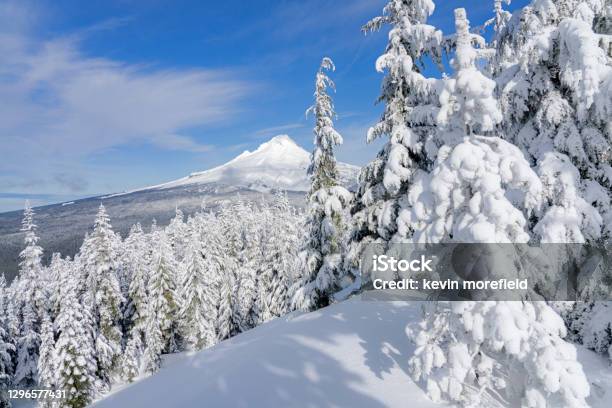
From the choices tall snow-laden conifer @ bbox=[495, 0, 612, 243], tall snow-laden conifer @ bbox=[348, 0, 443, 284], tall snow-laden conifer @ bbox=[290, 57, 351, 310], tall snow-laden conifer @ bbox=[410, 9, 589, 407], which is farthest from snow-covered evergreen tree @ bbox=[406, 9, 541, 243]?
tall snow-laden conifer @ bbox=[290, 57, 351, 310]

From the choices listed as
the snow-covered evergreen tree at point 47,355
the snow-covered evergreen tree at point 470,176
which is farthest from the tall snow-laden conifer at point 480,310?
the snow-covered evergreen tree at point 47,355

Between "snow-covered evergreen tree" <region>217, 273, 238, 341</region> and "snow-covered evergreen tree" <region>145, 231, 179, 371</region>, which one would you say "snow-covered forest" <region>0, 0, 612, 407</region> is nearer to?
"snow-covered evergreen tree" <region>145, 231, 179, 371</region>

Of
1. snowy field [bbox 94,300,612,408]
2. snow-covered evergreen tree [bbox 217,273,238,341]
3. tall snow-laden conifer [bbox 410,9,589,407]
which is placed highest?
tall snow-laden conifer [bbox 410,9,589,407]

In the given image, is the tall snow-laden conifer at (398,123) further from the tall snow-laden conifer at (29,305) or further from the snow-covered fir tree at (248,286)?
the tall snow-laden conifer at (29,305)

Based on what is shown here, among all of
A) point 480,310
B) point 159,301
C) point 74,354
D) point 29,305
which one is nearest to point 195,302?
point 159,301

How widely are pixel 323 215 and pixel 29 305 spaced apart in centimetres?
3275

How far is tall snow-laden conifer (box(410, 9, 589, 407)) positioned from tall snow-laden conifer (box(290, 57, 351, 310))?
31.3ft

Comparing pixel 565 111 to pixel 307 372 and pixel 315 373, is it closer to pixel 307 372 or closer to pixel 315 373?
pixel 315 373

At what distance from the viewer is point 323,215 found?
58.7 feet

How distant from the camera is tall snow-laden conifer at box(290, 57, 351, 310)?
57.5 ft

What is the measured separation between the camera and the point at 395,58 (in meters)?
13.8

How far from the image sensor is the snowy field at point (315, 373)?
7.84 meters

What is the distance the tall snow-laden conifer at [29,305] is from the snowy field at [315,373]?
26.6 metres

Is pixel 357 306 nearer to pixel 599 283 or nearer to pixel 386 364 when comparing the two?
pixel 386 364
